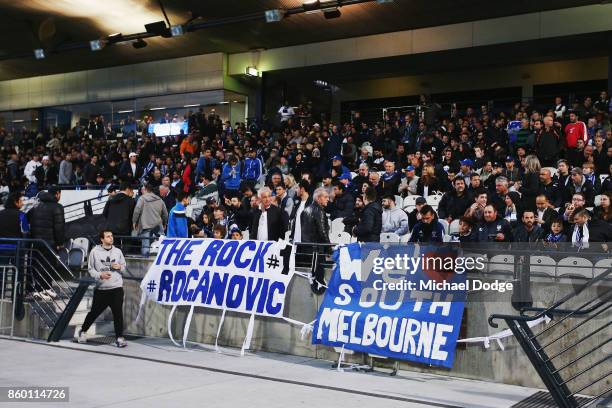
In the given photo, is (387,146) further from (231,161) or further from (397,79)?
(397,79)

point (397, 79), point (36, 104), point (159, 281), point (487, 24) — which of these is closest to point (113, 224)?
point (159, 281)

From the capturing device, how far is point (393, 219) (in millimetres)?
10758

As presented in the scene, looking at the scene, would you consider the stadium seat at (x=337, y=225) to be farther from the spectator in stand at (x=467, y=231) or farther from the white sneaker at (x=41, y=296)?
the white sneaker at (x=41, y=296)

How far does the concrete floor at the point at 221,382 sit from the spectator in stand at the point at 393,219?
266cm

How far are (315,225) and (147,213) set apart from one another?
14.9 ft

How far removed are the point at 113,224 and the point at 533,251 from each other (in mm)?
8303

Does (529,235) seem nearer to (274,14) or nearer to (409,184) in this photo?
(409,184)

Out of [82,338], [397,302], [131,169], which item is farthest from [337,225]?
[131,169]

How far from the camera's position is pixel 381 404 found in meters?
6.77

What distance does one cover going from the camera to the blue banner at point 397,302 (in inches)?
320

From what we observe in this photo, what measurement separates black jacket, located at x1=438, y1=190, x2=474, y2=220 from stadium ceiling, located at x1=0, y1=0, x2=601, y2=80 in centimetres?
1090

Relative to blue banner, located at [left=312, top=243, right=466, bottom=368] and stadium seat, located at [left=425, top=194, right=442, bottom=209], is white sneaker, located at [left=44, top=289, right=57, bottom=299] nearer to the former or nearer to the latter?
blue banner, located at [left=312, top=243, right=466, bottom=368]

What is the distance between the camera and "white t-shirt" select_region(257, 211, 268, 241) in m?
10.5

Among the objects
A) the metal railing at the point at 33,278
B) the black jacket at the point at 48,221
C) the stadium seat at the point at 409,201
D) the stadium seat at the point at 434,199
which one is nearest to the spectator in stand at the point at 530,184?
the stadium seat at the point at 434,199
